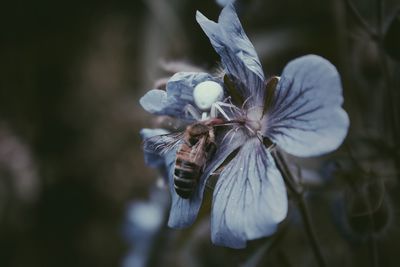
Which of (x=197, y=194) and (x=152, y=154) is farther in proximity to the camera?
(x=152, y=154)

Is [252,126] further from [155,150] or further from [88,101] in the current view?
[88,101]

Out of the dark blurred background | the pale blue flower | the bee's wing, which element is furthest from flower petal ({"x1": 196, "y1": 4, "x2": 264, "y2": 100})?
the dark blurred background

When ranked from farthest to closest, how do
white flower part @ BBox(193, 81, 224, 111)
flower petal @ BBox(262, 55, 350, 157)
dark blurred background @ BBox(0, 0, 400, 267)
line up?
dark blurred background @ BBox(0, 0, 400, 267) → white flower part @ BBox(193, 81, 224, 111) → flower petal @ BBox(262, 55, 350, 157)

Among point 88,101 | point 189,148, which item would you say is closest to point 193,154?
point 189,148

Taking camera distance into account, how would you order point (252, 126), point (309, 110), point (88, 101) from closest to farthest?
1. point (309, 110)
2. point (252, 126)
3. point (88, 101)

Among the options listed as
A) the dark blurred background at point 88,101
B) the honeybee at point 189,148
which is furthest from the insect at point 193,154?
the dark blurred background at point 88,101

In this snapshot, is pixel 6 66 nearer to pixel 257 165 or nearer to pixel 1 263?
pixel 1 263

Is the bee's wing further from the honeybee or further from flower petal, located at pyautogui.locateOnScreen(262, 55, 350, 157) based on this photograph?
flower petal, located at pyautogui.locateOnScreen(262, 55, 350, 157)
